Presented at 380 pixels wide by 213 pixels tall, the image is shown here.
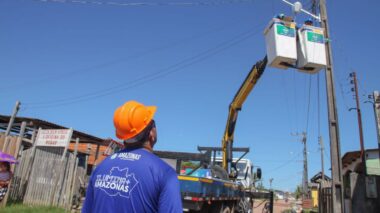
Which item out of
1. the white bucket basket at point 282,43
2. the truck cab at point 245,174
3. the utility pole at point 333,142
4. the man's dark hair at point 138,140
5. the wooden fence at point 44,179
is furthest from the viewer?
the truck cab at point 245,174

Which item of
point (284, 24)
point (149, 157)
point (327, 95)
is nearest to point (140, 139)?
point (149, 157)

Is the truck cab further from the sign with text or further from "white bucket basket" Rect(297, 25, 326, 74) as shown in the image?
"white bucket basket" Rect(297, 25, 326, 74)

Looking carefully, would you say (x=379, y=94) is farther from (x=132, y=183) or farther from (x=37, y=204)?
(x=132, y=183)

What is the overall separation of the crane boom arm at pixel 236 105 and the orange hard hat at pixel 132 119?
11624 mm

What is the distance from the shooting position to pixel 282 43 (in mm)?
9055

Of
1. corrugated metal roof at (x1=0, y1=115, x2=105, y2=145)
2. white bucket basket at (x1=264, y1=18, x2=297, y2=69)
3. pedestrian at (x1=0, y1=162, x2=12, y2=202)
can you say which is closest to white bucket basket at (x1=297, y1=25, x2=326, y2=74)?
white bucket basket at (x1=264, y1=18, x2=297, y2=69)

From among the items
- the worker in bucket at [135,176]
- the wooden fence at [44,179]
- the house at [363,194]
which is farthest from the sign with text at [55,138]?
the worker in bucket at [135,176]

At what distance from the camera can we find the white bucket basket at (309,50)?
362 inches

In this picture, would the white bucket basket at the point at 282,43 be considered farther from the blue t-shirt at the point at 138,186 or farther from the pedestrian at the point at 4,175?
the blue t-shirt at the point at 138,186

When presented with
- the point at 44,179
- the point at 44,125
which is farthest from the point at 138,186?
the point at 44,125

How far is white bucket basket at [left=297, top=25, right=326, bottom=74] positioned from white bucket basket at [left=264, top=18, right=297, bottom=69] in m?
0.20

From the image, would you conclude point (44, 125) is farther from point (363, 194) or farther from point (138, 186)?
point (138, 186)

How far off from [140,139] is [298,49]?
7.73m

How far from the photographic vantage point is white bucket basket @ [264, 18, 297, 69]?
900 cm
